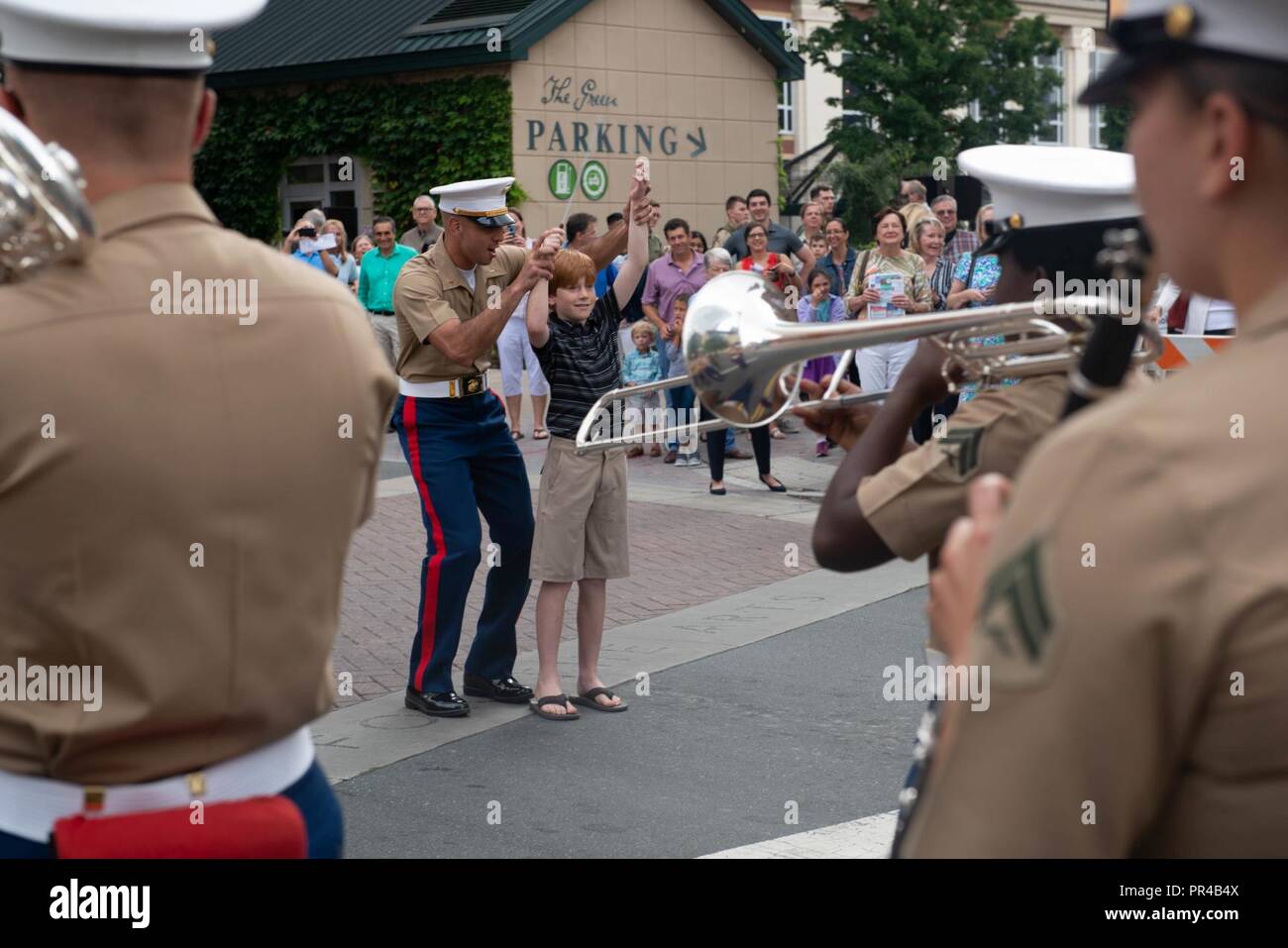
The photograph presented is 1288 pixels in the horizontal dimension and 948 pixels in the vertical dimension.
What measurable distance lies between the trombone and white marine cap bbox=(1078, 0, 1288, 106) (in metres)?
1.07

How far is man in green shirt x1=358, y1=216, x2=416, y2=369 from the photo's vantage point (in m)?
15.1

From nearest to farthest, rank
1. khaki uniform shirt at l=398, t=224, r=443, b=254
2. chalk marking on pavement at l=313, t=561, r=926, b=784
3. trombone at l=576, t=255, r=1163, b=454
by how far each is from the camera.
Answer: trombone at l=576, t=255, r=1163, b=454 → chalk marking on pavement at l=313, t=561, r=926, b=784 → khaki uniform shirt at l=398, t=224, r=443, b=254

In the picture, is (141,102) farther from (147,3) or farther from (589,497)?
(589,497)

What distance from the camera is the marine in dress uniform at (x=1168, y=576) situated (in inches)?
46.9

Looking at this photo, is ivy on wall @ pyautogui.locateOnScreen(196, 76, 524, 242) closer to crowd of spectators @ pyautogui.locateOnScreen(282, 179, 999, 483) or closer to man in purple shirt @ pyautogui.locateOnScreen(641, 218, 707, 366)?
crowd of spectators @ pyautogui.locateOnScreen(282, 179, 999, 483)

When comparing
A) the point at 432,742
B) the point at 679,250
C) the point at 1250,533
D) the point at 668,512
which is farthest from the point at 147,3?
the point at 679,250

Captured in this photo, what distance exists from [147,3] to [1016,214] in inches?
59.8

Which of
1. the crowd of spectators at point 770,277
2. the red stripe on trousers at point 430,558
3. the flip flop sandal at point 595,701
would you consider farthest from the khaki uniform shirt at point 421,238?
the flip flop sandal at point 595,701

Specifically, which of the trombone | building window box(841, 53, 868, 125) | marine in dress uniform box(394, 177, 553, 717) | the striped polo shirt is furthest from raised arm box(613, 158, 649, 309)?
building window box(841, 53, 868, 125)

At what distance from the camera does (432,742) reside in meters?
5.92

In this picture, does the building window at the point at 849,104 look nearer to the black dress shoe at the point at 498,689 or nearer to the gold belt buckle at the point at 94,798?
the black dress shoe at the point at 498,689

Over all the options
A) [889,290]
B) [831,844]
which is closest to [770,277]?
[889,290]
